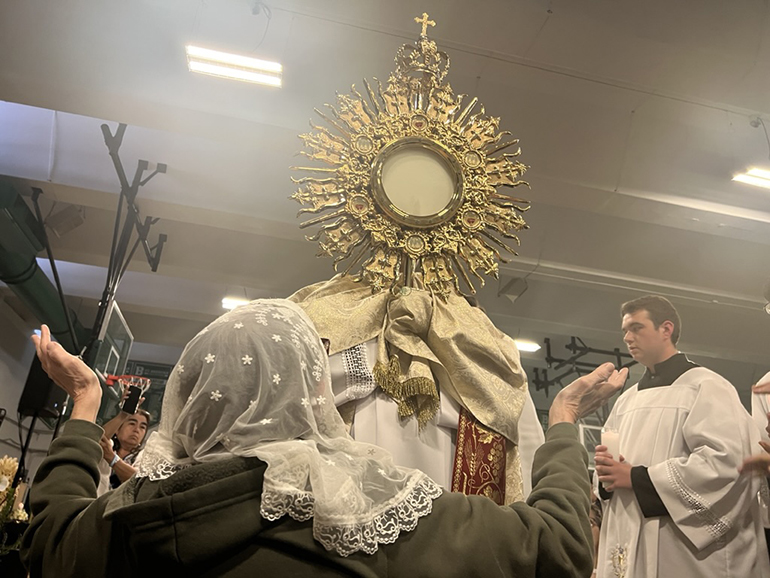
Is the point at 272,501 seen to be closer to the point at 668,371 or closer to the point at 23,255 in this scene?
the point at 668,371

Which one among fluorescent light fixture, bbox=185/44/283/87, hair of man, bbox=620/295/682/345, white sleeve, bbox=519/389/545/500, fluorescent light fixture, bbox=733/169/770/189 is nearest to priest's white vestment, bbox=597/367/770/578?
hair of man, bbox=620/295/682/345

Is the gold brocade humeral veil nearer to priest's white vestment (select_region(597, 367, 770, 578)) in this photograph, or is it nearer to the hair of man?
priest's white vestment (select_region(597, 367, 770, 578))

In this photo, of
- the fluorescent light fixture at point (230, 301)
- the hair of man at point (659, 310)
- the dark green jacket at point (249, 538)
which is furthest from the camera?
the fluorescent light fixture at point (230, 301)

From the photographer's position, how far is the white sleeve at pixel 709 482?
6.63 feet

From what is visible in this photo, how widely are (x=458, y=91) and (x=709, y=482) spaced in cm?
265

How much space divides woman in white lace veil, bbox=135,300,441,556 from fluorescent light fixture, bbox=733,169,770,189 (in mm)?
4221

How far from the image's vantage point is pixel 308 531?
940mm

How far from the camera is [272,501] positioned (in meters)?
0.92

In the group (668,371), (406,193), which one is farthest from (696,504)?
(406,193)

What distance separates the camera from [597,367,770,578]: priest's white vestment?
2016mm

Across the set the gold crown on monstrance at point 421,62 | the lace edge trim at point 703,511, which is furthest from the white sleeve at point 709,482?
the gold crown on monstrance at point 421,62

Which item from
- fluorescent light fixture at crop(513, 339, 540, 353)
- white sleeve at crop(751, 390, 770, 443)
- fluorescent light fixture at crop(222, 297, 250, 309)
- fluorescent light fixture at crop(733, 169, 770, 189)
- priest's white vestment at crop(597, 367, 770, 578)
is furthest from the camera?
fluorescent light fixture at crop(513, 339, 540, 353)

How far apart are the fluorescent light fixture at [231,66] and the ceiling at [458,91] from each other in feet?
0.22

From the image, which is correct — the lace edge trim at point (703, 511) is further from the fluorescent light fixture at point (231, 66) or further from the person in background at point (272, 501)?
the fluorescent light fixture at point (231, 66)
